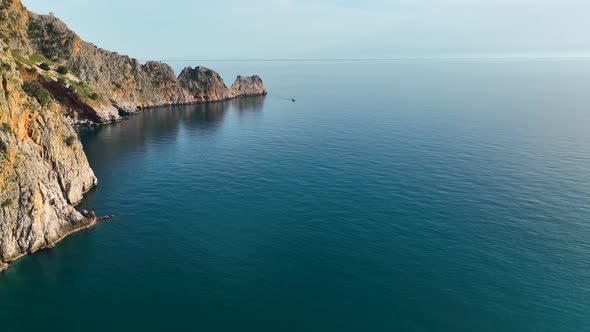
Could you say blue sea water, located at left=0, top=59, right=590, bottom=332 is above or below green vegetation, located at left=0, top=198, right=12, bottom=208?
below

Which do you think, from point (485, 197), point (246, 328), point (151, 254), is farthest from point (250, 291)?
point (485, 197)

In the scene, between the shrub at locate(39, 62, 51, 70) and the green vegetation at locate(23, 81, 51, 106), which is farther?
the shrub at locate(39, 62, 51, 70)

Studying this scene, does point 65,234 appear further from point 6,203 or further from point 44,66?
point 44,66

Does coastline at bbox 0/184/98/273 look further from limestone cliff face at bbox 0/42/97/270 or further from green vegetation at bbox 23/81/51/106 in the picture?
green vegetation at bbox 23/81/51/106

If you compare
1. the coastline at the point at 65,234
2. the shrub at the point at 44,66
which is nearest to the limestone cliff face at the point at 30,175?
the coastline at the point at 65,234

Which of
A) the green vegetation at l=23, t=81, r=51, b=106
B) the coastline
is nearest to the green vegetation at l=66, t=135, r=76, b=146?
the green vegetation at l=23, t=81, r=51, b=106

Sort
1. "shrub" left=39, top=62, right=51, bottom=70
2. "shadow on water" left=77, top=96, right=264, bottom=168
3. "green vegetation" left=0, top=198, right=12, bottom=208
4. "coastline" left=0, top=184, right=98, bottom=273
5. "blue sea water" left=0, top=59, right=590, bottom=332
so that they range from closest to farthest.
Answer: "blue sea water" left=0, top=59, right=590, bottom=332 < "coastline" left=0, top=184, right=98, bottom=273 < "green vegetation" left=0, top=198, right=12, bottom=208 < "shadow on water" left=77, top=96, right=264, bottom=168 < "shrub" left=39, top=62, right=51, bottom=70

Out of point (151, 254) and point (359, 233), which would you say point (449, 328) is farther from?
point (151, 254)
